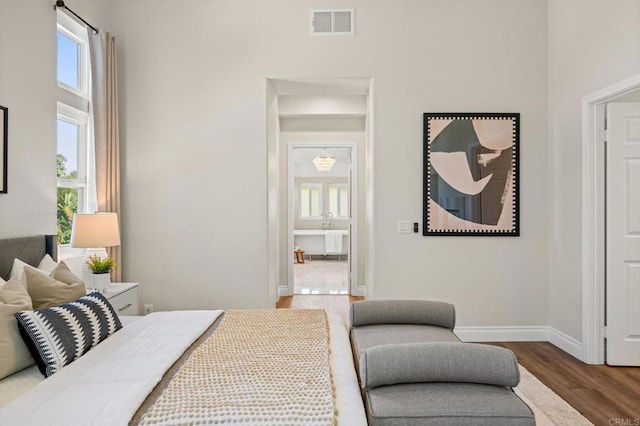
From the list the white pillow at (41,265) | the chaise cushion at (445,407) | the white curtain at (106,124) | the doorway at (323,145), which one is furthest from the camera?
the doorway at (323,145)

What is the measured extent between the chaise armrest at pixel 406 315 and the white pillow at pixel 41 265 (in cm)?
191

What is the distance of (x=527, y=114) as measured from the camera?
156 inches

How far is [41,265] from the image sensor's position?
Result: 2746 mm

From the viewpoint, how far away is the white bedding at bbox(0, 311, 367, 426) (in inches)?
50.3

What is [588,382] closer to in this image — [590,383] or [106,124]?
[590,383]

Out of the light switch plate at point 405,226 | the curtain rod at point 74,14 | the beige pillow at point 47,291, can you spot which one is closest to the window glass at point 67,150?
the curtain rod at point 74,14

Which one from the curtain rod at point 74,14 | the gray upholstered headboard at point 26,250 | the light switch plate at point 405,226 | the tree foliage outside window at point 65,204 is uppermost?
the curtain rod at point 74,14

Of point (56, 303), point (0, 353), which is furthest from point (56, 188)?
point (0, 353)

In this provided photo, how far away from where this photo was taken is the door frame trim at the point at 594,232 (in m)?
3.31

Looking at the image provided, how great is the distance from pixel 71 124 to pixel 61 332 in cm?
240

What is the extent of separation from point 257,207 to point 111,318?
2008 mm

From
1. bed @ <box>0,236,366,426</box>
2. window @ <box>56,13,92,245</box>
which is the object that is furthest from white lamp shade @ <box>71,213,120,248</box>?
bed @ <box>0,236,366,426</box>

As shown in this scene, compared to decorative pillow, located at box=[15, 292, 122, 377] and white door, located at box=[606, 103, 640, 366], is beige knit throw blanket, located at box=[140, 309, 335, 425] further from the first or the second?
white door, located at box=[606, 103, 640, 366]

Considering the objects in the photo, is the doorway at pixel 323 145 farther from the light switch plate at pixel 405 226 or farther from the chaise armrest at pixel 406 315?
the chaise armrest at pixel 406 315
